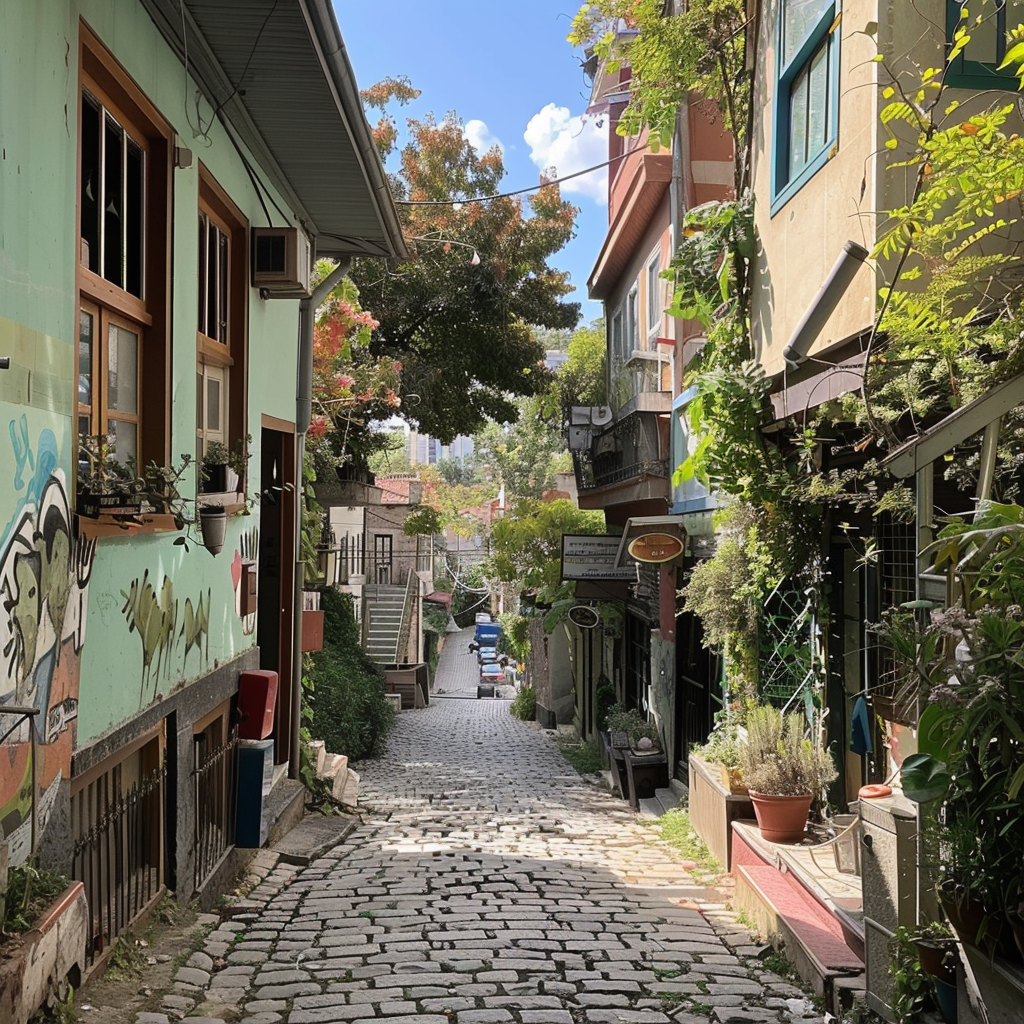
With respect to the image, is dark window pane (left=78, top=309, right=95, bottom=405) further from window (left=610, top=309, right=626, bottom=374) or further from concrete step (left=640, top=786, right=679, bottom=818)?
window (left=610, top=309, right=626, bottom=374)


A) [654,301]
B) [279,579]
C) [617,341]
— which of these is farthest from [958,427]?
[617,341]

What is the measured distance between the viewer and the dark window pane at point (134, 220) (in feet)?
19.8

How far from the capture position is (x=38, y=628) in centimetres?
454

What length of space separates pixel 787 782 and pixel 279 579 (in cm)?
552

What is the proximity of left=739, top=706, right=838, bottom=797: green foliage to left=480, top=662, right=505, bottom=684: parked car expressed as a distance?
36.1 m

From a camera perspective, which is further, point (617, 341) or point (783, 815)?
point (617, 341)

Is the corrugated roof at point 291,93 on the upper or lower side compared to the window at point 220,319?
upper

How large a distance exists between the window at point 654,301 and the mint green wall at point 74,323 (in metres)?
7.73

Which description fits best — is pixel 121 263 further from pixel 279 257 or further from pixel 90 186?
pixel 279 257

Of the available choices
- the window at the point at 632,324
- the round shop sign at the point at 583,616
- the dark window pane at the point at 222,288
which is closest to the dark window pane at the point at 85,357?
the dark window pane at the point at 222,288

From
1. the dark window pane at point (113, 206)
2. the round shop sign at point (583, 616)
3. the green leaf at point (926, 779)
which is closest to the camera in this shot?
the green leaf at point (926, 779)

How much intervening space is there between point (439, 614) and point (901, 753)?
1972 inches

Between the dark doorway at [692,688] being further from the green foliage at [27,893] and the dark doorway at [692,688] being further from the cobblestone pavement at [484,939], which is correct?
the green foliage at [27,893]

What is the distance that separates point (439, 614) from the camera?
55875mm
